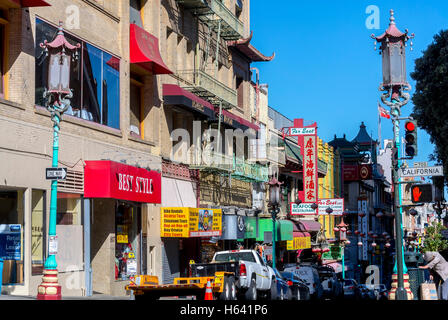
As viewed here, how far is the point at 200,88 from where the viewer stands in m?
35.5

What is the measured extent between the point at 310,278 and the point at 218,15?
47.4 feet

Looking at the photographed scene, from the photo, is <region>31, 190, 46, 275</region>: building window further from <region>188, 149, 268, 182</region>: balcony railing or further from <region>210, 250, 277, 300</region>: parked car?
<region>188, 149, 268, 182</region>: balcony railing

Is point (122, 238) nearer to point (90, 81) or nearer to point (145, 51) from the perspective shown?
point (90, 81)

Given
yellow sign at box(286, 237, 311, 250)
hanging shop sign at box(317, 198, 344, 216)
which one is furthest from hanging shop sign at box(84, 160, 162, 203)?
hanging shop sign at box(317, 198, 344, 216)

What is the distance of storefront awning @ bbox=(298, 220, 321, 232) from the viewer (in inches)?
2129

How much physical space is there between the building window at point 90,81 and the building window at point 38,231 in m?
2.94

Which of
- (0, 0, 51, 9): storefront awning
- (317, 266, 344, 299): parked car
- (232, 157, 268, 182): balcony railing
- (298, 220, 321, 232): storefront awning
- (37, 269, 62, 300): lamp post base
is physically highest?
(0, 0, 51, 9): storefront awning

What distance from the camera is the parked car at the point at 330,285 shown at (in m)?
34.1

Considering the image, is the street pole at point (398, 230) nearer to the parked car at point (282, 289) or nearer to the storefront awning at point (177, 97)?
the parked car at point (282, 289)

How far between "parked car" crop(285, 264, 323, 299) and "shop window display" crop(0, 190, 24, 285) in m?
13.7

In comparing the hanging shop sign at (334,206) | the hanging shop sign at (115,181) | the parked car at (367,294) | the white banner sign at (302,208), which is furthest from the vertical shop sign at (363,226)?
the hanging shop sign at (115,181)

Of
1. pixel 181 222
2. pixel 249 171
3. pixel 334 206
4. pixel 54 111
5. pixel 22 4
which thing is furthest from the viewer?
pixel 334 206

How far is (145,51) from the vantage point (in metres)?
29.8

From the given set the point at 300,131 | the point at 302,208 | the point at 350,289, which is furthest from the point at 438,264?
the point at 300,131
